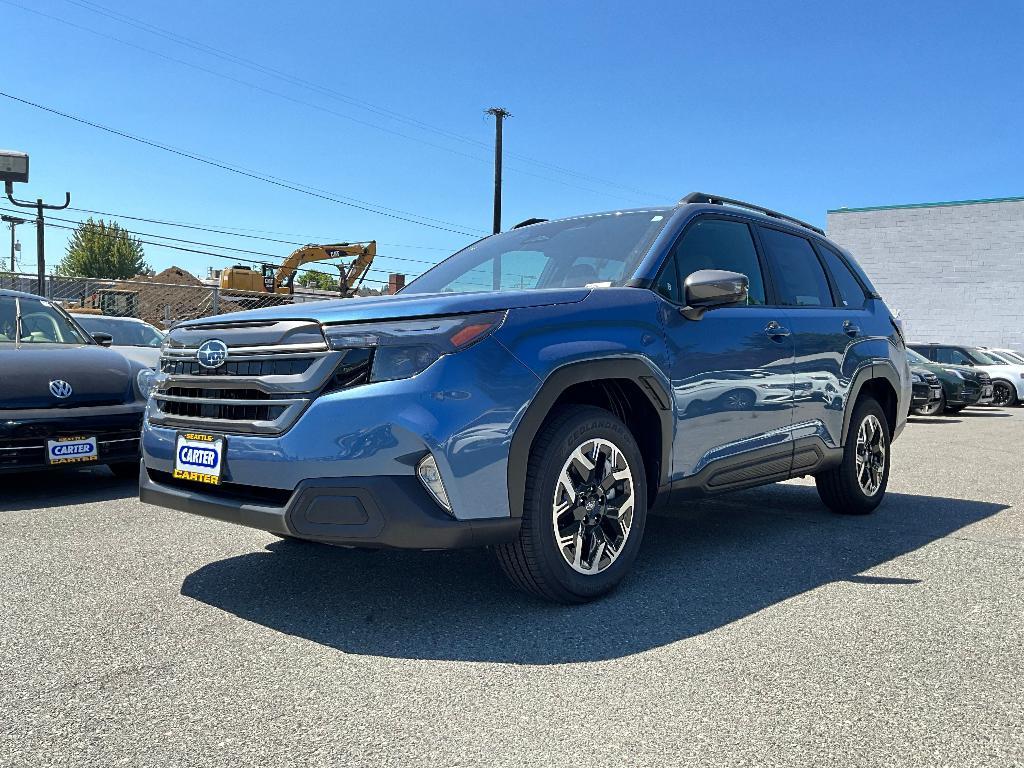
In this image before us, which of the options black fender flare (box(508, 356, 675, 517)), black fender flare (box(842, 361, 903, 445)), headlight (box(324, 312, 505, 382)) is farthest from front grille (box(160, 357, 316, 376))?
black fender flare (box(842, 361, 903, 445))

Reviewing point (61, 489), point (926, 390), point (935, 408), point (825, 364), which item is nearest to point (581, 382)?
point (825, 364)

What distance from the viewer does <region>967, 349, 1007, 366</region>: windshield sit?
21.0 m

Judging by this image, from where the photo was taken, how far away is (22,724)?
246cm

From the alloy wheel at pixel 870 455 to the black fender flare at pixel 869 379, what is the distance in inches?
8.5

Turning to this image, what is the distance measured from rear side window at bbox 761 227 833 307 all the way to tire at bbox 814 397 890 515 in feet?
2.70

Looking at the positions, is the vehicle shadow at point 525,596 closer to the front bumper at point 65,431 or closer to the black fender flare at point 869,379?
the black fender flare at point 869,379

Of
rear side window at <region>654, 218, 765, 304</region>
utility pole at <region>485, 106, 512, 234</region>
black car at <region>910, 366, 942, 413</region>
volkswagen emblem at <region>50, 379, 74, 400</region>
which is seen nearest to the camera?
rear side window at <region>654, 218, 765, 304</region>

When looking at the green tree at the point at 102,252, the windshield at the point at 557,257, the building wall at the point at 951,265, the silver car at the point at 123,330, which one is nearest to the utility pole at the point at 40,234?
the silver car at the point at 123,330

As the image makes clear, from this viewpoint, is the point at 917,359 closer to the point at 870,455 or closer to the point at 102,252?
the point at 870,455

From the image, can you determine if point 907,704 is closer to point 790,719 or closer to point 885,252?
point 790,719

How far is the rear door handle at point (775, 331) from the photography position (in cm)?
471

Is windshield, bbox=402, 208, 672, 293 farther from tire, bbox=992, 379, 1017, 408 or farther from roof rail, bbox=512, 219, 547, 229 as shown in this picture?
tire, bbox=992, 379, 1017, 408

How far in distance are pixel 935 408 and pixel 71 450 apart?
53.6 ft

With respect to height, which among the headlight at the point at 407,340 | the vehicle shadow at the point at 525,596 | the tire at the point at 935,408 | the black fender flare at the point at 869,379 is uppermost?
the headlight at the point at 407,340
